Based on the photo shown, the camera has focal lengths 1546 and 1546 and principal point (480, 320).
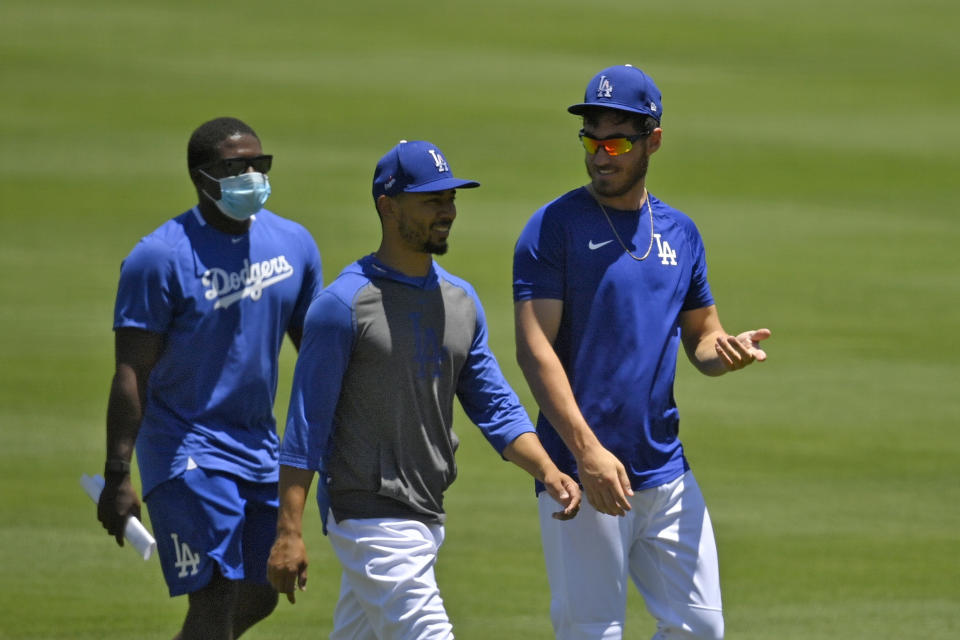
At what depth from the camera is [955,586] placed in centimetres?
797

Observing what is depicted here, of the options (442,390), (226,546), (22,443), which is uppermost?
(442,390)

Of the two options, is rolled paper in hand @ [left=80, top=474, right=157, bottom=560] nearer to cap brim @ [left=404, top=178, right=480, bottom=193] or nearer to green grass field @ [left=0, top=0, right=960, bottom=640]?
cap brim @ [left=404, top=178, right=480, bottom=193]

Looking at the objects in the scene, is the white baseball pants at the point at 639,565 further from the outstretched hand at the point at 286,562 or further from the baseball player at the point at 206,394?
the baseball player at the point at 206,394

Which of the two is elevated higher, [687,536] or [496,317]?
[687,536]

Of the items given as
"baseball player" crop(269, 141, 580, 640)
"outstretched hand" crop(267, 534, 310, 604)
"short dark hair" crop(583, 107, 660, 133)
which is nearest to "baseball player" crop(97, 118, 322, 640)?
"baseball player" crop(269, 141, 580, 640)

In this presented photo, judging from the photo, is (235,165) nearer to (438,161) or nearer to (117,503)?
(438,161)


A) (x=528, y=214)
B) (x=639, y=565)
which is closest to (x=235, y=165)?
(x=639, y=565)

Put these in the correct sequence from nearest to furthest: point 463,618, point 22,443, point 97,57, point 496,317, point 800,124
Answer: point 463,618
point 22,443
point 496,317
point 800,124
point 97,57

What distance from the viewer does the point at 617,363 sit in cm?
539

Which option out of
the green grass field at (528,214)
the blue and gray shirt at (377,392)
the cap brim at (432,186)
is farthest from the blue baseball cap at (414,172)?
the green grass field at (528,214)

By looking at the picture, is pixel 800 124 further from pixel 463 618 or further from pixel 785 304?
pixel 463 618

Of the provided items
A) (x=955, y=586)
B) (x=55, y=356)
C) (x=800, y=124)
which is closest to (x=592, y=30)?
(x=800, y=124)

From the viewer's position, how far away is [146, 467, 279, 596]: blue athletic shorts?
557 centimetres

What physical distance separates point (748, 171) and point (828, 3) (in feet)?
20.0
